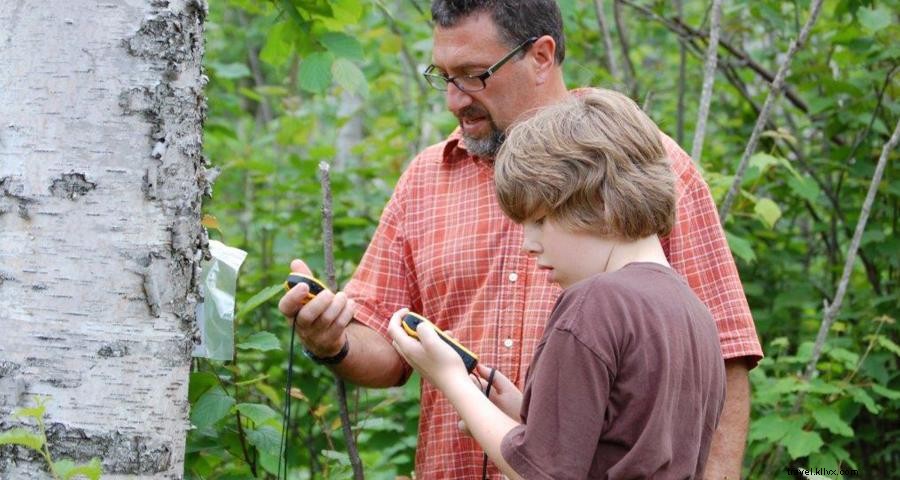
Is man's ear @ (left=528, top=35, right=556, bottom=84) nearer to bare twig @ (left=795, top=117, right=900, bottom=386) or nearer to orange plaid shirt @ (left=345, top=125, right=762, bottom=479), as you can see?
orange plaid shirt @ (left=345, top=125, right=762, bottom=479)

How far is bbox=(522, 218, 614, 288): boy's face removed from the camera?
186cm

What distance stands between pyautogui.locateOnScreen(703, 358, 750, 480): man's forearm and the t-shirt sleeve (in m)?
0.77

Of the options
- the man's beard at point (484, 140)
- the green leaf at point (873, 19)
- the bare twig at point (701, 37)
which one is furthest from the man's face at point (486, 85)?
the bare twig at point (701, 37)

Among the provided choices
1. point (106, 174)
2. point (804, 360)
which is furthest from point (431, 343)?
point (804, 360)

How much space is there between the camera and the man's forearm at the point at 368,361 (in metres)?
2.60

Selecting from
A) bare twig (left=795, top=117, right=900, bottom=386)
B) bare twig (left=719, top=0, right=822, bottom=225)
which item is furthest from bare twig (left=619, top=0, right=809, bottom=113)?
bare twig (left=795, top=117, right=900, bottom=386)

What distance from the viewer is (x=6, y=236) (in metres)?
1.66

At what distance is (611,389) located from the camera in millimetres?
1718

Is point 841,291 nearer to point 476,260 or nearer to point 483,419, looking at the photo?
point 476,260

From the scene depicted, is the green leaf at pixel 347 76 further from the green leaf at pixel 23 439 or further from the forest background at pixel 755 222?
the green leaf at pixel 23 439

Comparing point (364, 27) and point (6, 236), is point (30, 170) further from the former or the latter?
point (364, 27)

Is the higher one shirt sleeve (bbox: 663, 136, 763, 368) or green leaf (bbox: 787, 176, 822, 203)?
green leaf (bbox: 787, 176, 822, 203)

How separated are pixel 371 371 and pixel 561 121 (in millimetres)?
1014

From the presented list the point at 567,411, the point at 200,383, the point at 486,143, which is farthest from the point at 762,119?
the point at 567,411
